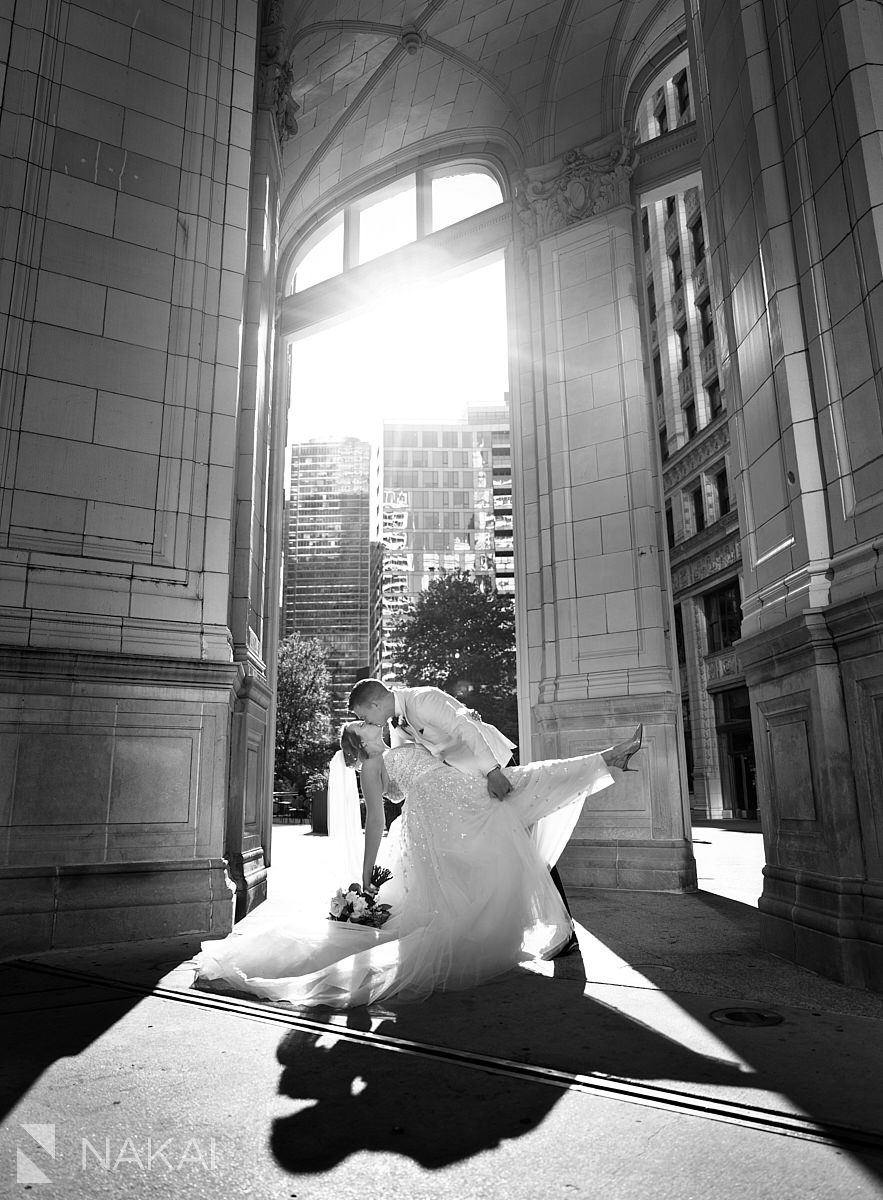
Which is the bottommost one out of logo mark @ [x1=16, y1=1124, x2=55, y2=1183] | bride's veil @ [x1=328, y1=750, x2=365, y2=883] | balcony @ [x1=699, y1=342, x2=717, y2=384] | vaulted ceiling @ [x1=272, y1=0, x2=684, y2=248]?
logo mark @ [x1=16, y1=1124, x2=55, y2=1183]

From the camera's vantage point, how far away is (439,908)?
4.99 metres

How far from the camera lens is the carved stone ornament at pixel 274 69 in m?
10.8

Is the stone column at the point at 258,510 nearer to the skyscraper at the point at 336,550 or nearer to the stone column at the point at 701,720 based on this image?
the stone column at the point at 701,720

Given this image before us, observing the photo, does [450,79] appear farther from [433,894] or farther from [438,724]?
[433,894]

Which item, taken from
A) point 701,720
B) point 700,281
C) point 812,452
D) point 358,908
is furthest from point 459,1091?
point 700,281

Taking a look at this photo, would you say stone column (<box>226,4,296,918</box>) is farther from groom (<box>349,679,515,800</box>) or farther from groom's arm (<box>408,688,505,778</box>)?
groom's arm (<box>408,688,505,778</box>)

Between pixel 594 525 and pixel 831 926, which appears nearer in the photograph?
pixel 831 926

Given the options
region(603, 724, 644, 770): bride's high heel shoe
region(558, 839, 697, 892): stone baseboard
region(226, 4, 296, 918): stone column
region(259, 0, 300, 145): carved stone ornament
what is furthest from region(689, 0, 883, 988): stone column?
region(259, 0, 300, 145): carved stone ornament

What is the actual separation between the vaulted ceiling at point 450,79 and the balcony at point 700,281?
1995 centimetres

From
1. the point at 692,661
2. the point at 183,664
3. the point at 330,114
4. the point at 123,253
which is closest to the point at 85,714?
the point at 183,664

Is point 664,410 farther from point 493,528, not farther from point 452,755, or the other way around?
point 493,528

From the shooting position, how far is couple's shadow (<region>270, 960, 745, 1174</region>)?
2568mm

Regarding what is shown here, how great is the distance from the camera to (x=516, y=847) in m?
5.26

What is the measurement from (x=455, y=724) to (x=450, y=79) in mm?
12989
